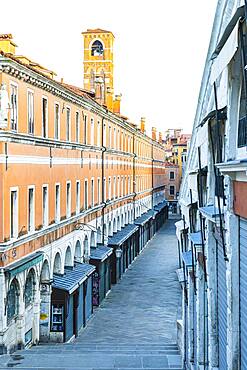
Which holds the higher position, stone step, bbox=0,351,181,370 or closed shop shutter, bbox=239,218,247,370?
closed shop shutter, bbox=239,218,247,370

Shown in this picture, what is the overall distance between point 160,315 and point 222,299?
65.9 feet

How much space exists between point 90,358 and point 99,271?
512 inches

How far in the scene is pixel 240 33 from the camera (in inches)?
290

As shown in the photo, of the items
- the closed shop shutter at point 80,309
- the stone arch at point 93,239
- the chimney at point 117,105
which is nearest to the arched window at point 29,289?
the closed shop shutter at point 80,309

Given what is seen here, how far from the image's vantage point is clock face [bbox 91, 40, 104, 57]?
72.2 m

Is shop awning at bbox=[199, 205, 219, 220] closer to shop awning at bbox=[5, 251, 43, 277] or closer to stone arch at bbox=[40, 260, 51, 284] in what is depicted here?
shop awning at bbox=[5, 251, 43, 277]

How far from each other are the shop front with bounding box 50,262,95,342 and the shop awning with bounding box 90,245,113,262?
6.88 feet

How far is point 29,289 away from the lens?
21.2 meters

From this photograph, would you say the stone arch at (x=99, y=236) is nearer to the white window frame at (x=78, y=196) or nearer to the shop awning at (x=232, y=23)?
the white window frame at (x=78, y=196)

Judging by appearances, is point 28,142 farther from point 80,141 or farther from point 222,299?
point 222,299

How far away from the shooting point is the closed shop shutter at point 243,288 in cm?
827

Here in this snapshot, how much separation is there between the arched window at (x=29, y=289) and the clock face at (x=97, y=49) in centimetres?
5355

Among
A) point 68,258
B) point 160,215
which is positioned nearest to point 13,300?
point 68,258

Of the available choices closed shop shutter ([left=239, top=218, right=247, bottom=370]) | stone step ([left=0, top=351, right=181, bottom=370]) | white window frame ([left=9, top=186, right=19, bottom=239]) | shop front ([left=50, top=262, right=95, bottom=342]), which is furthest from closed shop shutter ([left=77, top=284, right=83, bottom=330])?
closed shop shutter ([left=239, top=218, right=247, bottom=370])
